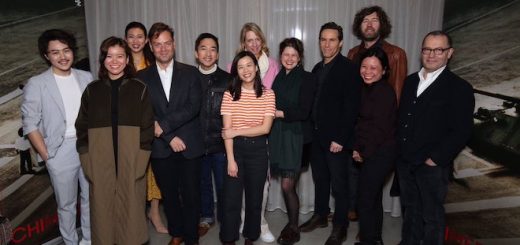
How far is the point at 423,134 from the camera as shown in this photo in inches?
90.6

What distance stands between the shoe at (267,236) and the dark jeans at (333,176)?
49 cm

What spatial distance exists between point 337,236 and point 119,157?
5.58 feet

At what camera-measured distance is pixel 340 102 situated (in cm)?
254

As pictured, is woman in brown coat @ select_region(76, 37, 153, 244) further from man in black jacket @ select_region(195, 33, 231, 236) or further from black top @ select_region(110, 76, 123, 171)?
man in black jacket @ select_region(195, 33, 231, 236)

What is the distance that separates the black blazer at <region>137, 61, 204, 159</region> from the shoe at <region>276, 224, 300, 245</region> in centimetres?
94

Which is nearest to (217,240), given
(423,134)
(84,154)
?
(84,154)

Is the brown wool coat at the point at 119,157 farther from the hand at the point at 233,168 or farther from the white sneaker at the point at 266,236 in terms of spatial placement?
the white sneaker at the point at 266,236

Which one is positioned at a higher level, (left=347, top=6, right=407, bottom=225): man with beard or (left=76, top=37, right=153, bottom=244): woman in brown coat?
(left=347, top=6, right=407, bottom=225): man with beard

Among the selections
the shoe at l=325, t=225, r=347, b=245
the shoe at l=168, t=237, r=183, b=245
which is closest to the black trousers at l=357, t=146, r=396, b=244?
the shoe at l=325, t=225, r=347, b=245

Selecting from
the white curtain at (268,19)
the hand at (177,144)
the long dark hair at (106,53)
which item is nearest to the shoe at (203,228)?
the white curtain at (268,19)

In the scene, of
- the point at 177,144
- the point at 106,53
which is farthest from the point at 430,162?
the point at 106,53

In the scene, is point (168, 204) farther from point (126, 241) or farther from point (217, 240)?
point (217, 240)

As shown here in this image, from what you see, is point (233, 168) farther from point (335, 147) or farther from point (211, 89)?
point (335, 147)

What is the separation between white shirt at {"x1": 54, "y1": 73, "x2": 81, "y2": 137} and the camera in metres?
2.48
